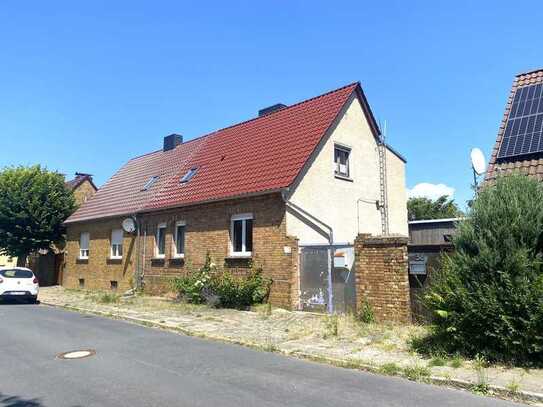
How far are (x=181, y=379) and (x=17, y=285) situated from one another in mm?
14466

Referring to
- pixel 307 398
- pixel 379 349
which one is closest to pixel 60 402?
pixel 307 398

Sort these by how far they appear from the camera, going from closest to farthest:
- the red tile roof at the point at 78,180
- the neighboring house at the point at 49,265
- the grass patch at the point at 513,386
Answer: the grass patch at the point at 513,386 < the neighboring house at the point at 49,265 < the red tile roof at the point at 78,180

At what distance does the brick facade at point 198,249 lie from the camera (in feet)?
45.6

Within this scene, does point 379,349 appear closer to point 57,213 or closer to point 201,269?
point 201,269

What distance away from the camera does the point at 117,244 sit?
22.0 m

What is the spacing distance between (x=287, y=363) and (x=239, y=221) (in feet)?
27.7

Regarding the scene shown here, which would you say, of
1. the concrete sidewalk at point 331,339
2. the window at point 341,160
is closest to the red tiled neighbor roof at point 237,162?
the window at point 341,160

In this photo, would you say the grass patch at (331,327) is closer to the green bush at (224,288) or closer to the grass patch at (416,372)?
the grass patch at (416,372)

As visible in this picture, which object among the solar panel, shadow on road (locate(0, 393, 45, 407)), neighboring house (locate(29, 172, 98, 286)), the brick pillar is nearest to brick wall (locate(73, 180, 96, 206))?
neighboring house (locate(29, 172, 98, 286))

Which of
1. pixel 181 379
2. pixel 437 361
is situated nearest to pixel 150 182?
pixel 181 379

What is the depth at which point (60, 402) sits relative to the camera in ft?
18.0

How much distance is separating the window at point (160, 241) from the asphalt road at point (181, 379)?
30.8 ft

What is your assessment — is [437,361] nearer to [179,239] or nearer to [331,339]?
[331,339]

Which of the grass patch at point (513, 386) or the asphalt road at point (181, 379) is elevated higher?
the grass patch at point (513, 386)
